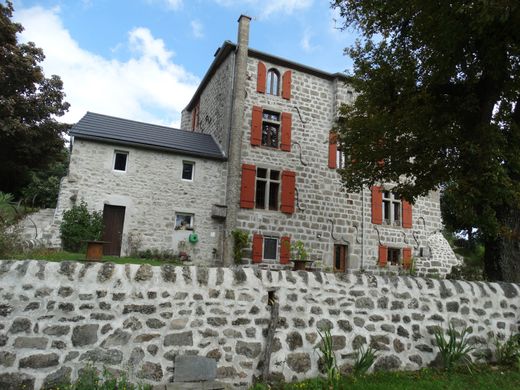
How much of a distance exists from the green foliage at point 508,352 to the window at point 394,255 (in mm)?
11298

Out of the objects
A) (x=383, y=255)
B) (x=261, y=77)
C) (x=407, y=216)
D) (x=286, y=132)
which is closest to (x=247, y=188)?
(x=286, y=132)

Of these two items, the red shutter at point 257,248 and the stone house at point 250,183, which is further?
the red shutter at point 257,248

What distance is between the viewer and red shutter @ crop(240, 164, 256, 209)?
13836 mm

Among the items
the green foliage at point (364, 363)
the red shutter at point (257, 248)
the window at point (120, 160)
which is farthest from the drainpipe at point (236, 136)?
the green foliage at point (364, 363)

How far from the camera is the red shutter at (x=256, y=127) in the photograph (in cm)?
1437

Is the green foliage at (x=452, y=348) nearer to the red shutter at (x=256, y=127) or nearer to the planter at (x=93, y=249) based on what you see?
the planter at (x=93, y=249)

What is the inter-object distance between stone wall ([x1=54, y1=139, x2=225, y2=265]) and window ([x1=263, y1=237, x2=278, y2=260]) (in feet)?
6.14

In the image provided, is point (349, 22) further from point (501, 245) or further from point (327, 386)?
point (327, 386)

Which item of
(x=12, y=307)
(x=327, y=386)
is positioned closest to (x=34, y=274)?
(x=12, y=307)

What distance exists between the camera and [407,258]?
16297mm

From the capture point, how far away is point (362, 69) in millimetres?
9055

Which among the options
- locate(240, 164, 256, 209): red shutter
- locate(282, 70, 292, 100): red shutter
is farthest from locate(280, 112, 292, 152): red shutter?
locate(240, 164, 256, 209): red shutter

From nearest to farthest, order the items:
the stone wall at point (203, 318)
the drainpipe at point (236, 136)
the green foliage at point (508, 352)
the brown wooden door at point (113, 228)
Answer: the stone wall at point (203, 318) → the green foliage at point (508, 352) → the brown wooden door at point (113, 228) → the drainpipe at point (236, 136)

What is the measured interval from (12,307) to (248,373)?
8.02 ft
